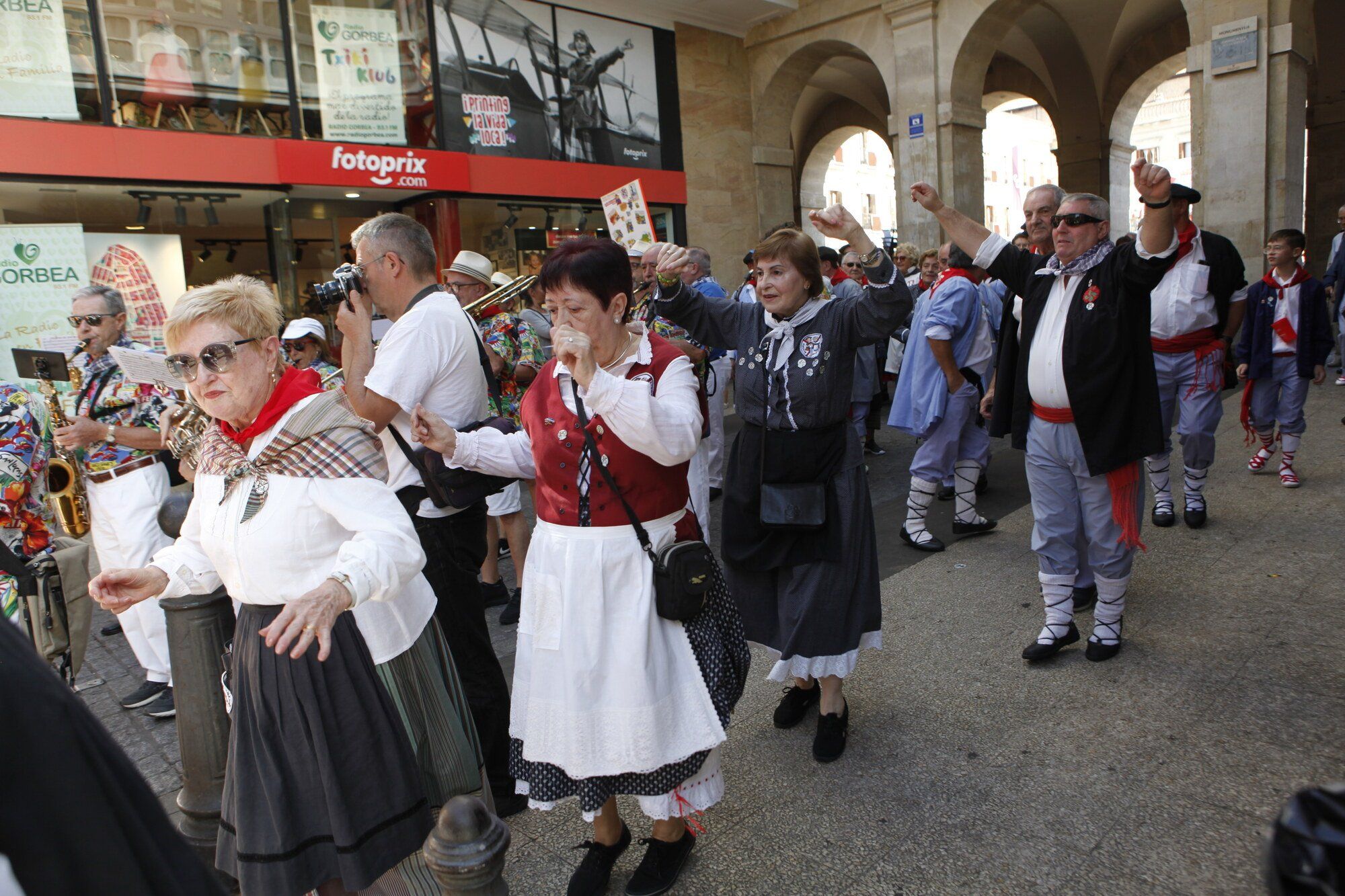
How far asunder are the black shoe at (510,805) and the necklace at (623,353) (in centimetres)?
155

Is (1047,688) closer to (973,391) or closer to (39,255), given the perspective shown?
(973,391)

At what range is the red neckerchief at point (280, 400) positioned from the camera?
2105 millimetres

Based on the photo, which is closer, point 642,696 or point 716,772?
point 642,696

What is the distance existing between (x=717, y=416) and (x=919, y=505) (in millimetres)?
1698

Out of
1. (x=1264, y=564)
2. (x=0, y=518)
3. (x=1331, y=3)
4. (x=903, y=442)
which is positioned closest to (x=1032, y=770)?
(x=1264, y=564)

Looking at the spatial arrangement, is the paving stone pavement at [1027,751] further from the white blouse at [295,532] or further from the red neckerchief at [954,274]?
the red neckerchief at [954,274]

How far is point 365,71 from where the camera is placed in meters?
11.4

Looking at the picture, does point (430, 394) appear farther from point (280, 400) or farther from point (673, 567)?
point (673, 567)

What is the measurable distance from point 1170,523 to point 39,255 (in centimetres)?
1075

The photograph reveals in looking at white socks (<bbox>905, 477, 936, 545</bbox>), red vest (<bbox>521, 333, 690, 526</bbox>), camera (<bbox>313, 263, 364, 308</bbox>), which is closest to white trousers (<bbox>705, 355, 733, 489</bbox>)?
white socks (<bbox>905, 477, 936, 545</bbox>)

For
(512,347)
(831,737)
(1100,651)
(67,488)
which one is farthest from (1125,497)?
(67,488)

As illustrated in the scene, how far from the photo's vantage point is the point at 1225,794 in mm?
2758

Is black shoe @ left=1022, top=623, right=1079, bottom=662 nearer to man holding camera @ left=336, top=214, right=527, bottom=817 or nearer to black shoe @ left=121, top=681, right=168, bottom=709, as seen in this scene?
man holding camera @ left=336, top=214, right=527, bottom=817

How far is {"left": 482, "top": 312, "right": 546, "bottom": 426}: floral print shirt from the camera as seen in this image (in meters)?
6.04
